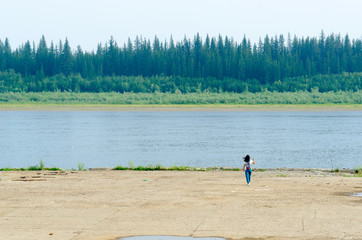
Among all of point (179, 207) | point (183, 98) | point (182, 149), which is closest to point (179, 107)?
point (183, 98)

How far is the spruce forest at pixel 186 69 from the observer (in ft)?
542

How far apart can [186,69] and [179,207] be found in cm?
16324

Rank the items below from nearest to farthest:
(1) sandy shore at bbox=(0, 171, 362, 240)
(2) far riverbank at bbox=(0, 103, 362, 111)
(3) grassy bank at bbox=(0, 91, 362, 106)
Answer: (1) sandy shore at bbox=(0, 171, 362, 240) → (2) far riverbank at bbox=(0, 103, 362, 111) → (3) grassy bank at bbox=(0, 91, 362, 106)

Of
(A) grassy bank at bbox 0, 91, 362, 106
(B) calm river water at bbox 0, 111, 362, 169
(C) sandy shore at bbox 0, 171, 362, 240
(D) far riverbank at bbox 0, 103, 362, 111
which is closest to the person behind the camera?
(C) sandy shore at bbox 0, 171, 362, 240

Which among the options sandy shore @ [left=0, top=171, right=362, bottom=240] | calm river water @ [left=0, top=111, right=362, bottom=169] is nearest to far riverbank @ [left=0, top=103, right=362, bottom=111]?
calm river water @ [left=0, top=111, right=362, bottom=169]

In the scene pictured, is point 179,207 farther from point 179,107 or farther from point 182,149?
point 179,107

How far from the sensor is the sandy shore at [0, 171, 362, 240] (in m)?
15.1

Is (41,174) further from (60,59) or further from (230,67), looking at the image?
(60,59)

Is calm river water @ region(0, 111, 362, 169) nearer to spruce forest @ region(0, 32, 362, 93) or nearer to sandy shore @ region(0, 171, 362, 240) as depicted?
sandy shore @ region(0, 171, 362, 240)

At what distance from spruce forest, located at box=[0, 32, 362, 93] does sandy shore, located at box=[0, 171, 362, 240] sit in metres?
136

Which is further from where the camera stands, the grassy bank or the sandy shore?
the grassy bank

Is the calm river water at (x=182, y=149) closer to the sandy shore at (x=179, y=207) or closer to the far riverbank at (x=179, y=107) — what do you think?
the sandy shore at (x=179, y=207)

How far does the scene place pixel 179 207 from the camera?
728 inches

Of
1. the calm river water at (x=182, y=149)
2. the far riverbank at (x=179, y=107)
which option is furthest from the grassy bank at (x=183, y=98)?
the calm river water at (x=182, y=149)
